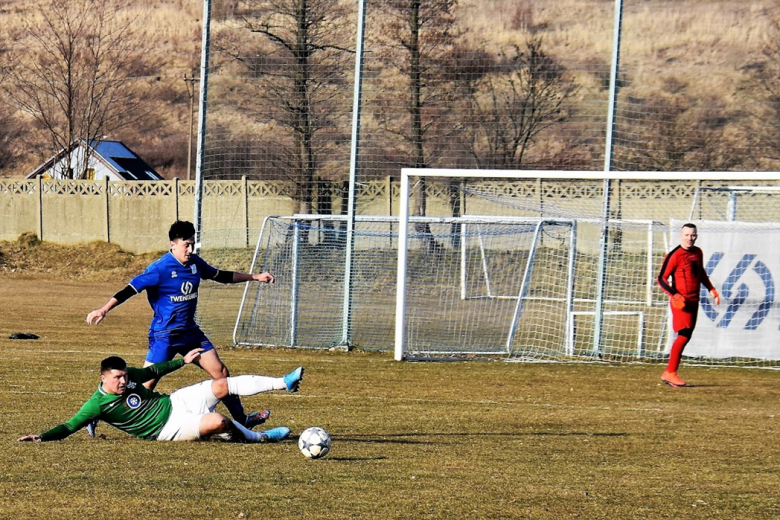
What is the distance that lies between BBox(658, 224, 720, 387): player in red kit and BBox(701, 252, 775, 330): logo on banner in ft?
9.00

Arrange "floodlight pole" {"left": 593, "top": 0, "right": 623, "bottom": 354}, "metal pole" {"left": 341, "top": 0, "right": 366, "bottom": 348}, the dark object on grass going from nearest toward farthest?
"floodlight pole" {"left": 593, "top": 0, "right": 623, "bottom": 354} → "metal pole" {"left": 341, "top": 0, "right": 366, "bottom": 348} → the dark object on grass

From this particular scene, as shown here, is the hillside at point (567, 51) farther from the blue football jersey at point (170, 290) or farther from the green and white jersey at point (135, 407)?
the green and white jersey at point (135, 407)

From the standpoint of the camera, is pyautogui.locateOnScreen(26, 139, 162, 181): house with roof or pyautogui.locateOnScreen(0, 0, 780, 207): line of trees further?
pyautogui.locateOnScreen(26, 139, 162, 181): house with roof

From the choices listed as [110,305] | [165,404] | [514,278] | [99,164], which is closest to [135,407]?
[165,404]

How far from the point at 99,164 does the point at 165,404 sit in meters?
40.2

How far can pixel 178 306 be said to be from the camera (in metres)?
9.12

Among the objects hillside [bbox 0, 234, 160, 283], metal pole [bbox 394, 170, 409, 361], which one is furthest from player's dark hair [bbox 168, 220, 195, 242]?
hillside [bbox 0, 234, 160, 283]

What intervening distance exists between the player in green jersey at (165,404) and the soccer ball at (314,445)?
46 centimetres

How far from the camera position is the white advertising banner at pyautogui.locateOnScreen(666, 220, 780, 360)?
15.4 meters

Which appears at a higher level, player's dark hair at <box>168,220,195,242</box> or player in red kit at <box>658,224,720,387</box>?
player's dark hair at <box>168,220,195,242</box>

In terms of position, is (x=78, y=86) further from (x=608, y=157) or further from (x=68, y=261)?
(x=608, y=157)

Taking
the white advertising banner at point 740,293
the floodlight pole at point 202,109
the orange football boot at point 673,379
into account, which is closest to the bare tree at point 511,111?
the white advertising banner at point 740,293

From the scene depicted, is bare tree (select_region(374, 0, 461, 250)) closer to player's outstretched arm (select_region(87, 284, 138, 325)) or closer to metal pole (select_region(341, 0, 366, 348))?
metal pole (select_region(341, 0, 366, 348))

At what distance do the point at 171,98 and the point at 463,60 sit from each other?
49348 mm
